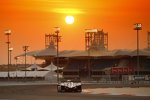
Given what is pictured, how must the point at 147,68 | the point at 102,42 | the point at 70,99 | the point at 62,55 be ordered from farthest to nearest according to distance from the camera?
the point at 102,42 → the point at 62,55 → the point at 147,68 → the point at 70,99

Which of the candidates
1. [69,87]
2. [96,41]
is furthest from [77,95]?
[96,41]

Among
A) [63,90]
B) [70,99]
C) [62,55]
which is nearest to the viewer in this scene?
[70,99]

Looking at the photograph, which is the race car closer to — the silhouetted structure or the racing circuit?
the racing circuit

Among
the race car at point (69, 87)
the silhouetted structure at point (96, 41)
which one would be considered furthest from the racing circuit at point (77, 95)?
the silhouetted structure at point (96, 41)

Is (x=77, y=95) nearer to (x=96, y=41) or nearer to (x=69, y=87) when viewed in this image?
(x=69, y=87)

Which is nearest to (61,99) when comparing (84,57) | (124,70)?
(124,70)

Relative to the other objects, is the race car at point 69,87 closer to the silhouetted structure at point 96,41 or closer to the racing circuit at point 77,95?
the racing circuit at point 77,95

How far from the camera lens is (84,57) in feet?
526

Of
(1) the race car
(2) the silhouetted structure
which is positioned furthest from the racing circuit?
(2) the silhouetted structure

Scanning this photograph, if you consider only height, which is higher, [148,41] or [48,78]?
[148,41]

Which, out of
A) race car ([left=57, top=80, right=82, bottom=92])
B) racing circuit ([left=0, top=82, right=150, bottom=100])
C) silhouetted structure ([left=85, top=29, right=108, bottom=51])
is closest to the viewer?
racing circuit ([left=0, top=82, right=150, bottom=100])

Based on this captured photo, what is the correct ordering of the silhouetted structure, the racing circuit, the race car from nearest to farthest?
the racing circuit → the race car → the silhouetted structure

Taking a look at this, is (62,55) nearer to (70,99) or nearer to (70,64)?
(70,64)

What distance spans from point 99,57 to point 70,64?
1274cm
